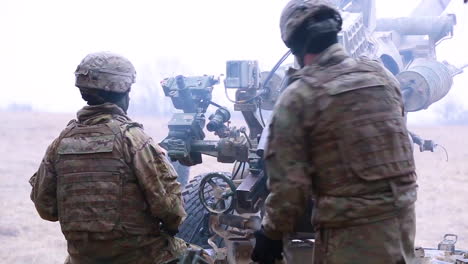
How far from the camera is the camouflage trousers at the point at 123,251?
302cm

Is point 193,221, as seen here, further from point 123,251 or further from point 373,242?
point 373,242

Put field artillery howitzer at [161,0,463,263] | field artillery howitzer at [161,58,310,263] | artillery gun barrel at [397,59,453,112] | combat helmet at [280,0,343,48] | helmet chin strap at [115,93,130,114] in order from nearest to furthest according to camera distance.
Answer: combat helmet at [280,0,343,48] → helmet chin strap at [115,93,130,114] → field artillery howitzer at [161,0,463,263] → field artillery howitzer at [161,58,310,263] → artillery gun barrel at [397,59,453,112]

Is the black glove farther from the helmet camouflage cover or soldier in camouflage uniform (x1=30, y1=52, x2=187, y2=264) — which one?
the helmet camouflage cover

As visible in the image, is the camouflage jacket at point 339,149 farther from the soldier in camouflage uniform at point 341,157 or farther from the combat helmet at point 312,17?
the combat helmet at point 312,17

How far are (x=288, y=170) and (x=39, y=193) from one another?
1.31 metres

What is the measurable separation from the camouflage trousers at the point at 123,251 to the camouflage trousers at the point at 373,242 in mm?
910

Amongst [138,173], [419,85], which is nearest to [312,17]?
[138,173]

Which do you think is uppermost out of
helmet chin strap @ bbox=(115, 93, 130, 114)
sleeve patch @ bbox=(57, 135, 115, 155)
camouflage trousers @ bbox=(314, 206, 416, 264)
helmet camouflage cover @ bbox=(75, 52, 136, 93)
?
helmet camouflage cover @ bbox=(75, 52, 136, 93)

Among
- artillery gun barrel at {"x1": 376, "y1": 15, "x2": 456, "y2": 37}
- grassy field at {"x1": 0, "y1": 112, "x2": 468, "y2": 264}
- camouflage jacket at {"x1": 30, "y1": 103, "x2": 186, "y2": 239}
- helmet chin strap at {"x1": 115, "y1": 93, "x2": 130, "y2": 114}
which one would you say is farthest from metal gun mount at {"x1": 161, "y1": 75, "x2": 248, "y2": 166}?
grassy field at {"x1": 0, "y1": 112, "x2": 468, "y2": 264}

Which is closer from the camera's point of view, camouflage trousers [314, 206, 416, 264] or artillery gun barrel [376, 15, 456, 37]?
camouflage trousers [314, 206, 416, 264]

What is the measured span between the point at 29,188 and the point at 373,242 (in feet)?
32.8

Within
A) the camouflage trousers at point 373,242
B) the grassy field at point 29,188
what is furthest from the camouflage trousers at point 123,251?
the grassy field at point 29,188

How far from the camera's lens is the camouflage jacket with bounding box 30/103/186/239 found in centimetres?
299

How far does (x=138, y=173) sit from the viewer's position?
2.98 metres
